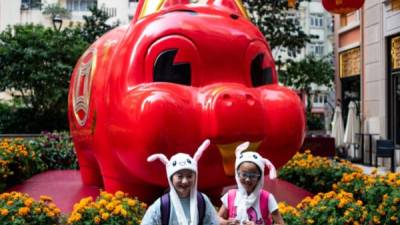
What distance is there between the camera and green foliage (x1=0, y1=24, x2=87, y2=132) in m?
19.5

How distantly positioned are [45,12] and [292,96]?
34003 mm

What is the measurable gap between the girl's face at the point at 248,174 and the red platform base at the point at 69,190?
360cm

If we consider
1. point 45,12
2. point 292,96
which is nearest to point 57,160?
point 292,96

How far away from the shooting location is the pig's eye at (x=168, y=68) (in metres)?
5.46

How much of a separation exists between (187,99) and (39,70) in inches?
612

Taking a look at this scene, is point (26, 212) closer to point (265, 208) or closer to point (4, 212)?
point (4, 212)

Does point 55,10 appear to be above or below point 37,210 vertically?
above

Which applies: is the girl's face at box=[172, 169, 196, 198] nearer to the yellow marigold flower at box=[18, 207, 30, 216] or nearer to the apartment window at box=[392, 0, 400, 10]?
the yellow marigold flower at box=[18, 207, 30, 216]

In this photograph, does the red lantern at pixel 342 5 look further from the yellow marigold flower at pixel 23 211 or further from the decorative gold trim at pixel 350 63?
the decorative gold trim at pixel 350 63

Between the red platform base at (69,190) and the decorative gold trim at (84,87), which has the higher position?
the decorative gold trim at (84,87)

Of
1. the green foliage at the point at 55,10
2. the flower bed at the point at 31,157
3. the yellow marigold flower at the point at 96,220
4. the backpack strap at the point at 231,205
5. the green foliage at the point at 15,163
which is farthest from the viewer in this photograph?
the green foliage at the point at 55,10

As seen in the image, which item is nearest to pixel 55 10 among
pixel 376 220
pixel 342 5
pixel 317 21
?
pixel 317 21

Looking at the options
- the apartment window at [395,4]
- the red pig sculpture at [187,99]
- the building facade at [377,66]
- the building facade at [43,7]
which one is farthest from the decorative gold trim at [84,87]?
the building facade at [43,7]

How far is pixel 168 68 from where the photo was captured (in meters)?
5.48
